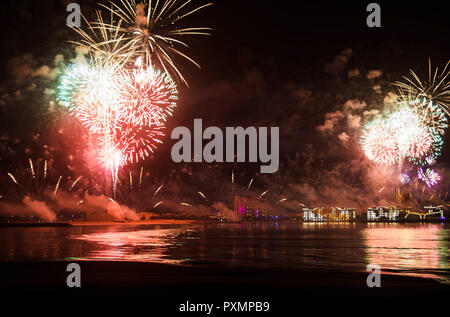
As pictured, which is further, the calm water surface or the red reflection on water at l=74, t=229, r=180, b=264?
the red reflection on water at l=74, t=229, r=180, b=264

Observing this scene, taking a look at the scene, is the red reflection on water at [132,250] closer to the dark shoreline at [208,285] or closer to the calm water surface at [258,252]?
the calm water surface at [258,252]

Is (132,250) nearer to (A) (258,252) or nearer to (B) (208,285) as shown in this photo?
(A) (258,252)

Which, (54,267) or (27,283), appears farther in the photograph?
(54,267)

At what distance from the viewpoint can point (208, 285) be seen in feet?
52.0

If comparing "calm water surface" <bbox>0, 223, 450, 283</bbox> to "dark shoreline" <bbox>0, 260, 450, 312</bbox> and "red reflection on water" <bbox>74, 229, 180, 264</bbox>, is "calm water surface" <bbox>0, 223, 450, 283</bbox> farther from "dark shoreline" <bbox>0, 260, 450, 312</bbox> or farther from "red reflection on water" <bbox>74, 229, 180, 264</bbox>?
"dark shoreline" <bbox>0, 260, 450, 312</bbox>

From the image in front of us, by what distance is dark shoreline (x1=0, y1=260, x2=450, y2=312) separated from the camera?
44.7 feet

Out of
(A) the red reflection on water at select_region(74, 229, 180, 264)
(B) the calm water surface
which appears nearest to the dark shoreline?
(B) the calm water surface

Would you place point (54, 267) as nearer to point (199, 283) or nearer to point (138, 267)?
point (138, 267)

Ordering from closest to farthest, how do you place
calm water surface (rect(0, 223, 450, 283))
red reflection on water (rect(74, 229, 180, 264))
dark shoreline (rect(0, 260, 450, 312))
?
dark shoreline (rect(0, 260, 450, 312))
calm water surface (rect(0, 223, 450, 283))
red reflection on water (rect(74, 229, 180, 264))

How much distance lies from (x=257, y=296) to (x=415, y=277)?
29.8 ft

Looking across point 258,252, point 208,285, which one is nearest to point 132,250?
point 258,252
